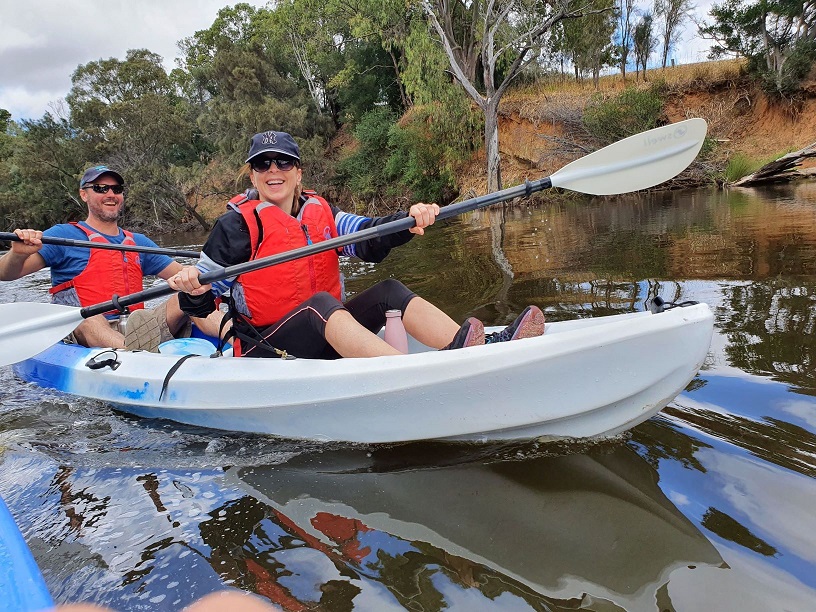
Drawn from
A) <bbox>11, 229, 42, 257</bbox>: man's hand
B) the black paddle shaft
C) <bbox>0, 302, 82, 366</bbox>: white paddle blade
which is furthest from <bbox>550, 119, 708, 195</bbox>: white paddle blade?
<bbox>11, 229, 42, 257</bbox>: man's hand

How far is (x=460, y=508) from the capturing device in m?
1.75

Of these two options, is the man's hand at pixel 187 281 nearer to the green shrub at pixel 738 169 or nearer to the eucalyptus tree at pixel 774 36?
the green shrub at pixel 738 169

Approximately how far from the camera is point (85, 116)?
21000mm

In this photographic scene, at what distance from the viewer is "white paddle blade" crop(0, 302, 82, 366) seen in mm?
2904

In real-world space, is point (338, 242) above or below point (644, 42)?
below

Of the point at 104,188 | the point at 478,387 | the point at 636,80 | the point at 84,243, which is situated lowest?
the point at 478,387

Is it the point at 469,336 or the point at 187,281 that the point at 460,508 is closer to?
the point at 469,336

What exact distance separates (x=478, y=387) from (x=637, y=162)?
1.71 metres

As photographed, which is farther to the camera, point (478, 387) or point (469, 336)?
point (469, 336)

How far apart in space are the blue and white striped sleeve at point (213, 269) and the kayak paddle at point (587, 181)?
18cm

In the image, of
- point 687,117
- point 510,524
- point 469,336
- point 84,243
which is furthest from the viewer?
point 687,117

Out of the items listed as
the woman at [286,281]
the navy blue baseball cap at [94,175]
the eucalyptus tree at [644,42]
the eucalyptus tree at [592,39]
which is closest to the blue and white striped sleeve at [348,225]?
the woman at [286,281]

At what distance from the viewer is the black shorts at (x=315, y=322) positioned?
2.37 meters

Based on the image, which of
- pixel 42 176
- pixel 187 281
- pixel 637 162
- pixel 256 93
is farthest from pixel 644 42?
pixel 42 176
